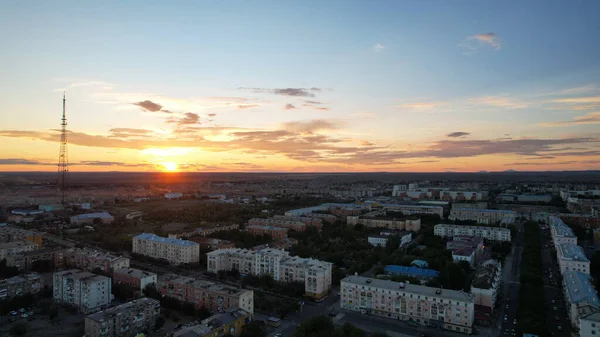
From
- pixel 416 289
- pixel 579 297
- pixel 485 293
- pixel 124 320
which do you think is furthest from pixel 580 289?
pixel 124 320

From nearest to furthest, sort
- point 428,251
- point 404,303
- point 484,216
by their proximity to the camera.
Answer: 1. point 404,303
2. point 428,251
3. point 484,216

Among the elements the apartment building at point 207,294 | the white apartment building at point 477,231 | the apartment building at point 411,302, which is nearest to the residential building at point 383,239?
the white apartment building at point 477,231

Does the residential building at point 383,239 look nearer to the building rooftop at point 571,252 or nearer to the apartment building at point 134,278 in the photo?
the building rooftop at point 571,252

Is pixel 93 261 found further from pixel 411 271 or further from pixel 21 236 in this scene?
pixel 411 271

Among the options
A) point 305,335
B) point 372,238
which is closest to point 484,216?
point 372,238

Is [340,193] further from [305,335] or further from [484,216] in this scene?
[305,335]

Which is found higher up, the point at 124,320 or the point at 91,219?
the point at 91,219

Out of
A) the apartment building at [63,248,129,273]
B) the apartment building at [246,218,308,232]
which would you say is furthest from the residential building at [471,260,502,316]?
the apartment building at [246,218,308,232]
